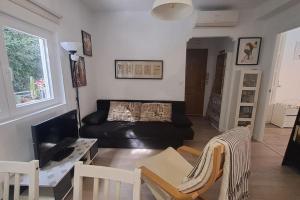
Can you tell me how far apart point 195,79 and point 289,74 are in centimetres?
226

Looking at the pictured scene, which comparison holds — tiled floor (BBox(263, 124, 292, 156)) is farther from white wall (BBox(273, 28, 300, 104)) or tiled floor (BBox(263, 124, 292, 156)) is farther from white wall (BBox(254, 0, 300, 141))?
white wall (BBox(273, 28, 300, 104))

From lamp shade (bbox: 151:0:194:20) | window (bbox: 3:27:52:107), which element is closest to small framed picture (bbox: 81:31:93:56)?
window (bbox: 3:27:52:107)

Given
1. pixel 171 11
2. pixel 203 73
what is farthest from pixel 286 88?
pixel 171 11

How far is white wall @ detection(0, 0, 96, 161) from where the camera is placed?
152 centimetres

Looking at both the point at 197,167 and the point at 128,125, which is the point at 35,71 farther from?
the point at 197,167

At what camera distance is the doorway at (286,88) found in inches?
150

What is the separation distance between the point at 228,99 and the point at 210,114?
0.97m

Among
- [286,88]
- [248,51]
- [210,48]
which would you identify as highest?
[210,48]

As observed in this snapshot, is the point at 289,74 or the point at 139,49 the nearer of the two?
the point at 139,49

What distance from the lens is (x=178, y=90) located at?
352cm

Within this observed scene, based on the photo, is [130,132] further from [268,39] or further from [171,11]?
[268,39]

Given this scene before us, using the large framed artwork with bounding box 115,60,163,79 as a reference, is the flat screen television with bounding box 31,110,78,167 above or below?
below

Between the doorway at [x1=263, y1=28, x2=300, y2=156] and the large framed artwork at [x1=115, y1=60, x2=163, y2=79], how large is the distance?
2706 mm

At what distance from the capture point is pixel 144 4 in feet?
9.54
